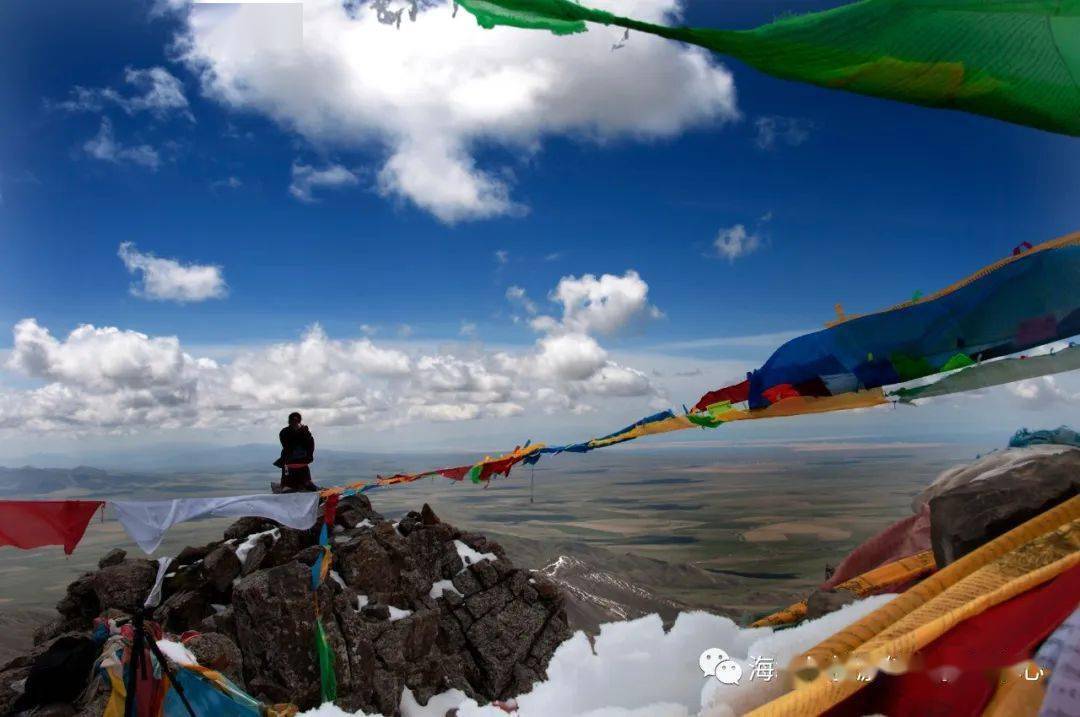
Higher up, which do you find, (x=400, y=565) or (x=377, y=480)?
(x=377, y=480)

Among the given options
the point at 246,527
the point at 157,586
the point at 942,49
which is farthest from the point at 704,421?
the point at 246,527

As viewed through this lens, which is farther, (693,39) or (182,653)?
(182,653)

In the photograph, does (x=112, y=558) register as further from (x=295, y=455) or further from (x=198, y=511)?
(x=198, y=511)

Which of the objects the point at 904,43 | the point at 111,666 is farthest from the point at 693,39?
the point at 111,666

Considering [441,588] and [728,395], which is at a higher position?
[728,395]

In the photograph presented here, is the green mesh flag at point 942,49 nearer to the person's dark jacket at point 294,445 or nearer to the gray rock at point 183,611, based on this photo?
the person's dark jacket at point 294,445

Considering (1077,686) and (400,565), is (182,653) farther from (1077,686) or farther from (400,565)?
(400,565)

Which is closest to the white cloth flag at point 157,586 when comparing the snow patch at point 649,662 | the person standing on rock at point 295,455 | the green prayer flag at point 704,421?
the person standing on rock at point 295,455
